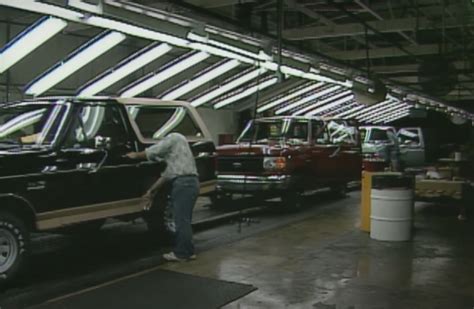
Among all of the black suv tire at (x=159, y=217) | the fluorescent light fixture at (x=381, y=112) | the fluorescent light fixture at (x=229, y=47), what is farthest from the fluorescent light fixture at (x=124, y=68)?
the fluorescent light fixture at (x=381, y=112)

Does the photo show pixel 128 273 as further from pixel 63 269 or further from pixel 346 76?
pixel 346 76

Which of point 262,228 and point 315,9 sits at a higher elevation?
point 315,9

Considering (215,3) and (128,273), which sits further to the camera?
(215,3)

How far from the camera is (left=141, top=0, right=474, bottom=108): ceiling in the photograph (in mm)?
10633

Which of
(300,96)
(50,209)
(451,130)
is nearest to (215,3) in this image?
(50,209)

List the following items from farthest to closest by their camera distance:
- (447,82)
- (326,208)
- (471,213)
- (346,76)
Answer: (346,76), (447,82), (326,208), (471,213)

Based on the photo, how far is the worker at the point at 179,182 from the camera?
6.82 m

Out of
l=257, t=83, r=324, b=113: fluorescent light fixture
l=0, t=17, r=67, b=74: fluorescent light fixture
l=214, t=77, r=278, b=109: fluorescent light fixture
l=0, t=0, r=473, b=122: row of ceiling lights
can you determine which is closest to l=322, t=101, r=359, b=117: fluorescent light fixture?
l=0, t=0, r=473, b=122: row of ceiling lights

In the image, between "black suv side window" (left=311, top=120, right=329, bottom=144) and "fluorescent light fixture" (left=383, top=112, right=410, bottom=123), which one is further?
Answer: "fluorescent light fixture" (left=383, top=112, right=410, bottom=123)

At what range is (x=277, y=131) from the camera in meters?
12.0

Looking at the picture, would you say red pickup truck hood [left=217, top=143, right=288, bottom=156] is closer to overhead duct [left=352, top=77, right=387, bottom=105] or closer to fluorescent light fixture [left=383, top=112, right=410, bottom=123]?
overhead duct [left=352, top=77, right=387, bottom=105]

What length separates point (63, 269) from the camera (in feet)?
21.4

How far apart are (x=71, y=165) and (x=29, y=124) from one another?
83 centimetres

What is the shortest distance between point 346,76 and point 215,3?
5861 mm
